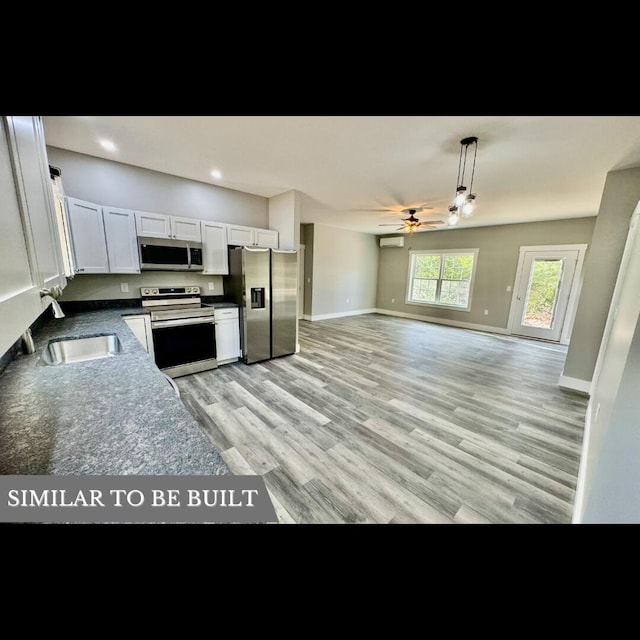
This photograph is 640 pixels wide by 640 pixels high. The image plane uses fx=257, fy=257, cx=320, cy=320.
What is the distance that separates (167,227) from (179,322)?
3.82ft

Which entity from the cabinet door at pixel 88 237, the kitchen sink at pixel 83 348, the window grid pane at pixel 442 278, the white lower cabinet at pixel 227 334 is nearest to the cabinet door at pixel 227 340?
the white lower cabinet at pixel 227 334

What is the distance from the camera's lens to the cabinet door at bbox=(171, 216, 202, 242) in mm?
3156

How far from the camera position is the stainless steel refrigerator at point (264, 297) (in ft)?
11.4

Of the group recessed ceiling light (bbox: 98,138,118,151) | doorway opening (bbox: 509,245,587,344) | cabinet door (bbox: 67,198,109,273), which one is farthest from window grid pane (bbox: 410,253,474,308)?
cabinet door (bbox: 67,198,109,273)

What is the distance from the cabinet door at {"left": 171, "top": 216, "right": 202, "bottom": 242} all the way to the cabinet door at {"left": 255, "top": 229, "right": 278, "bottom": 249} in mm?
837

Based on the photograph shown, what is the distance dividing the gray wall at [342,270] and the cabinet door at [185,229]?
3493mm

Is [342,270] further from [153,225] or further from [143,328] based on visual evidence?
[143,328]

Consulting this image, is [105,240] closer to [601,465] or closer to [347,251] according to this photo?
[601,465]

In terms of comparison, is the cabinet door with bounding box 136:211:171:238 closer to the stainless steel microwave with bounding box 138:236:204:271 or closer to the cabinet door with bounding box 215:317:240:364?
the stainless steel microwave with bounding box 138:236:204:271

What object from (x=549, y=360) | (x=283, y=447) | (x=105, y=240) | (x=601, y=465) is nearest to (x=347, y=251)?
(x=549, y=360)

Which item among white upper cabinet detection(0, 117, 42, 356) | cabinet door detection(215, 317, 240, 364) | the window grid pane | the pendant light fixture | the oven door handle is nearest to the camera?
white upper cabinet detection(0, 117, 42, 356)

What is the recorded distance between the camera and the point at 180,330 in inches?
122
